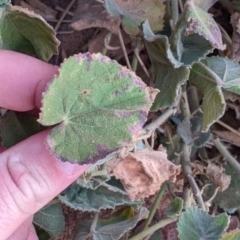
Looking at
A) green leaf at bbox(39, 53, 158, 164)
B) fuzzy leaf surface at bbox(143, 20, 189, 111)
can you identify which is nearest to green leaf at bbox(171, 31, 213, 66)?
fuzzy leaf surface at bbox(143, 20, 189, 111)

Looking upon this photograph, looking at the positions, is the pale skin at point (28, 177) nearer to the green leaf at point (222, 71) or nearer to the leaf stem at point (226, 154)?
the green leaf at point (222, 71)

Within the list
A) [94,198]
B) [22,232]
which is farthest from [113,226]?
[22,232]

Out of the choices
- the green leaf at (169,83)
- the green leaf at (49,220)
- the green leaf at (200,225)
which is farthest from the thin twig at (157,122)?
the green leaf at (49,220)

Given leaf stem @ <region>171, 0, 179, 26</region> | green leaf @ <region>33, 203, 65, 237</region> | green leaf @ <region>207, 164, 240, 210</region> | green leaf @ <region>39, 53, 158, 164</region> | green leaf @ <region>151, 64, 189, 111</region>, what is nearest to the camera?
green leaf @ <region>39, 53, 158, 164</region>

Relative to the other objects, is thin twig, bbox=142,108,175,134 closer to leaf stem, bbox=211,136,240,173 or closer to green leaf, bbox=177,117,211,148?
green leaf, bbox=177,117,211,148

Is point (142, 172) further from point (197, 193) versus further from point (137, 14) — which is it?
point (137, 14)
